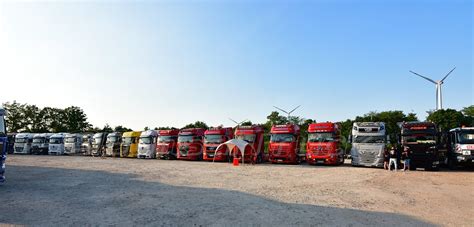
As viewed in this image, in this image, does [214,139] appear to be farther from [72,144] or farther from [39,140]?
[39,140]

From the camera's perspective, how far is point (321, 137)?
75.5 ft

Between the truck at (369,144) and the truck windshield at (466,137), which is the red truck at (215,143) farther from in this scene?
the truck windshield at (466,137)

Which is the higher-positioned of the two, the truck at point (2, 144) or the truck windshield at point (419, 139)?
the truck windshield at point (419, 139)

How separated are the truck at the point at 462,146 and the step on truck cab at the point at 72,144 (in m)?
36.4

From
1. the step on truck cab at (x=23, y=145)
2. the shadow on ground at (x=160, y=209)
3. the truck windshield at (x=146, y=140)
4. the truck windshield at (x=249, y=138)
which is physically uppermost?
the truck windshield at (x=249, y=138)

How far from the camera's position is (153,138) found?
30984mm

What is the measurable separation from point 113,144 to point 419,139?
27.3m

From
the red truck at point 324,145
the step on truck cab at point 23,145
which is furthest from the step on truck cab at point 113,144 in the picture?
the red truck at point 324,145

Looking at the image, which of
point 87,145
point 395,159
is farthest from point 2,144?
point 87,145

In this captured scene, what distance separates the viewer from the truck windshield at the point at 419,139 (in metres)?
19.7

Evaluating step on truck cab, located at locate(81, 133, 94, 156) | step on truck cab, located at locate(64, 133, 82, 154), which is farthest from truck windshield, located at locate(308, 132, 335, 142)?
step on truck cab, located at locate(64, 133, 82, 154)

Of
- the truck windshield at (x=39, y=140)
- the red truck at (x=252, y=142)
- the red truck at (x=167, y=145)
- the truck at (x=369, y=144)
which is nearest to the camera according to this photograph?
the truck at (x=369, y=144)

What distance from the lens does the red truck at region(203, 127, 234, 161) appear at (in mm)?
26016

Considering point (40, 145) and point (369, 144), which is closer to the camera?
point (369, 144)
